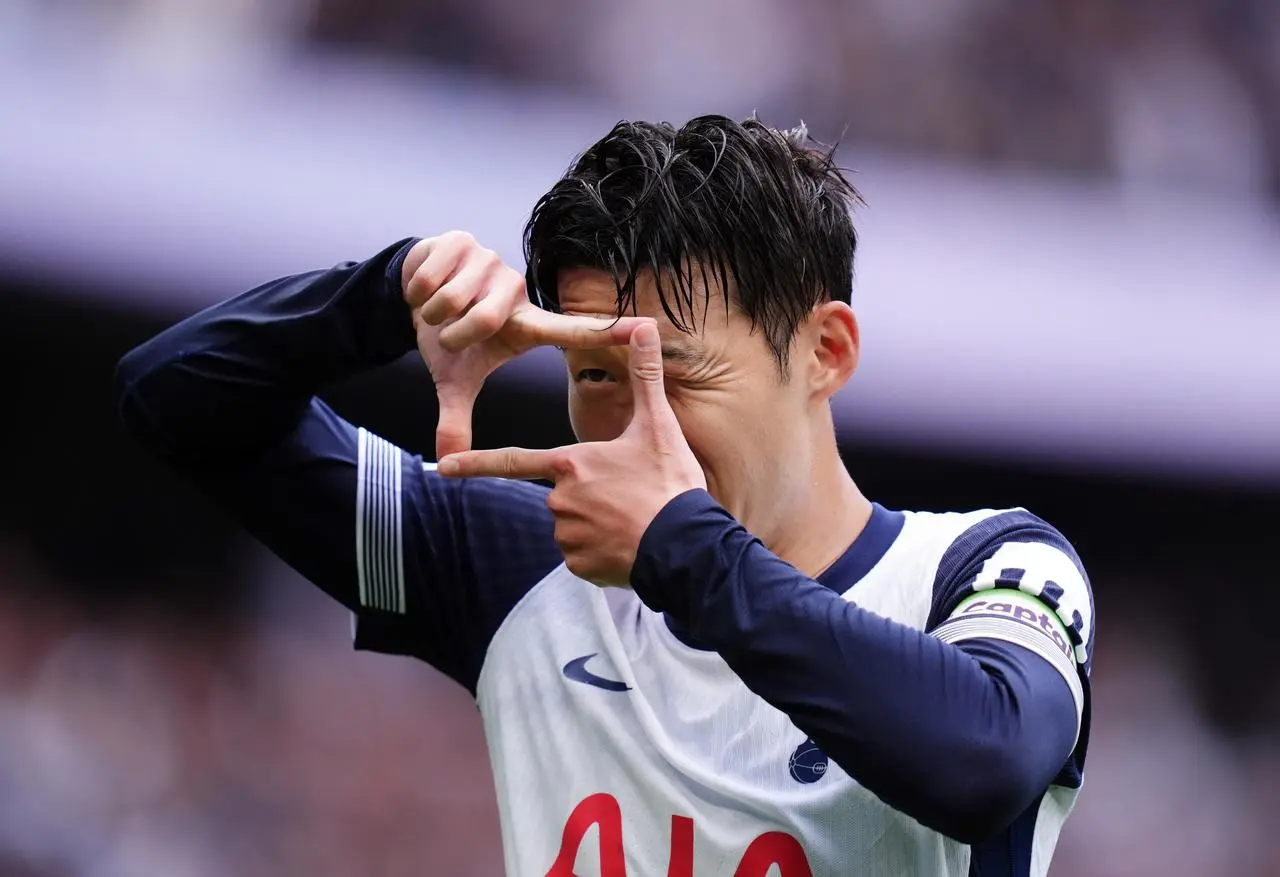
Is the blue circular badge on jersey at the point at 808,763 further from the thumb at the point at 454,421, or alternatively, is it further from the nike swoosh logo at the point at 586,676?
the thumb at the point at 454,421

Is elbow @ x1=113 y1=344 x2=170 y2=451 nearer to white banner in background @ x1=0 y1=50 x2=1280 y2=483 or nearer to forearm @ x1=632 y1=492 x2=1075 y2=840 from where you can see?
forearm @ x1=632 y1=492 x2=1075 y2=840

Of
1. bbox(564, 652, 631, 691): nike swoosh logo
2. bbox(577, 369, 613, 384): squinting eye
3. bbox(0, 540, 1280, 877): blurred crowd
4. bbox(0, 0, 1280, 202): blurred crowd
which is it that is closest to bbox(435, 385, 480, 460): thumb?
bbox(577, 369, 613, 384): squinting eye

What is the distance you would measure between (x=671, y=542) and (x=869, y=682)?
184mm

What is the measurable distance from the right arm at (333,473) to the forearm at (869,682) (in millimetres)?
494

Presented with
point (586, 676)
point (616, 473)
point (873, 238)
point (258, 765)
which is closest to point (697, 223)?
point (616, 473)

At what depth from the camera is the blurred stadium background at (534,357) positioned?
297 centimetres

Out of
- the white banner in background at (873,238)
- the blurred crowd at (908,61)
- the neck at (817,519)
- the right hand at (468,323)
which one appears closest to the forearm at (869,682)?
the right hand at (468,323)

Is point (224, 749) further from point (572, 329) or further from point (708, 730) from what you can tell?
point (572, 329)

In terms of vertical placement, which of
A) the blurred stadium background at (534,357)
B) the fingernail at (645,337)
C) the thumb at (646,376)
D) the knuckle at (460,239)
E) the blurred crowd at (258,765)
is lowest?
the blurred crowd at (258,765)

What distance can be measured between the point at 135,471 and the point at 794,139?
223 centimetres

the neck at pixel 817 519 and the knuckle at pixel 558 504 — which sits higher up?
the knuckle at pixel 558 504

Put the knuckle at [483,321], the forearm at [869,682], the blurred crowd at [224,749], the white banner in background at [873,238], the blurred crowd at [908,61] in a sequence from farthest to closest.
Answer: the blurred crowd at [908,61] < the blurred crowd at [224,749] < the white banner in background at [873,238] < the knuckle at [483,321] < the forearm at [869,682]

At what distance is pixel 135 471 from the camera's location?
3299 millimetres

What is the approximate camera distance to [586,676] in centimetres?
147
